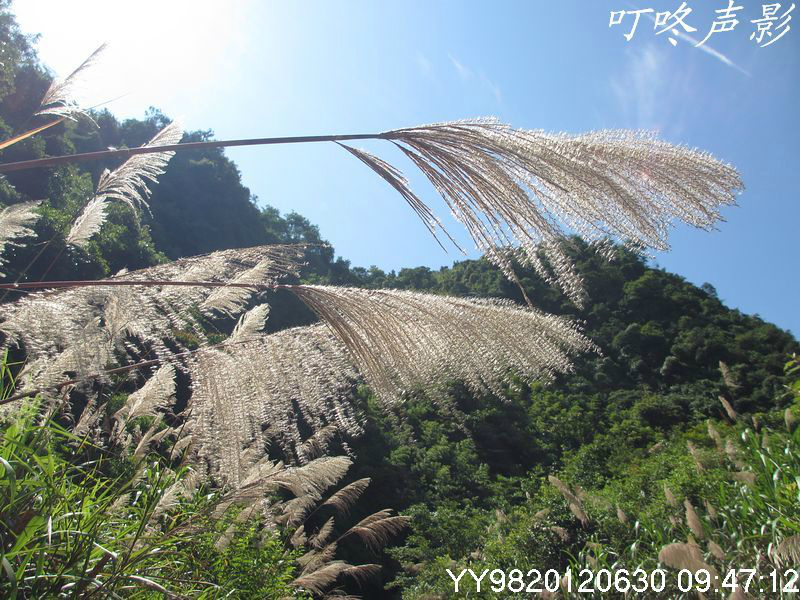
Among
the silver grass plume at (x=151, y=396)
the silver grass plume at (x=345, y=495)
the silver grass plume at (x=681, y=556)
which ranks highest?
the silver grass plume at (x=151, y=396)

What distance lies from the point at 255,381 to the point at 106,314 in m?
0.57

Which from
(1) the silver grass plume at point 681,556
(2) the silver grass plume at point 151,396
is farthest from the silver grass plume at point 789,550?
(2) the silver grass plume at point 151,396

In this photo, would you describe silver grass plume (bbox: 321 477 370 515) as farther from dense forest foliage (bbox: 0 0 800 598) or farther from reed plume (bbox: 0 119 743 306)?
reed plume (bbox: 0 119 743 306)

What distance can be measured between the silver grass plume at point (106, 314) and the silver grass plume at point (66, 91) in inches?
22.7

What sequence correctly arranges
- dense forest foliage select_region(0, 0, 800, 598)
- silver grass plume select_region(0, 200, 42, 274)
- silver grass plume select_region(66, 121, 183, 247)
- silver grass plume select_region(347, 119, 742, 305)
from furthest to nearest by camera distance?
dense forest foliage select_region(0, 0, 800, 598) < silver grass plume select_region(66, 121, 183, 247) < silver grass plume select_region(0, 200, 42, 274) < silver grass plume select_region(347, 119, 742, 305)

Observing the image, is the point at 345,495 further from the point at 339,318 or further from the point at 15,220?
the point at 339,318

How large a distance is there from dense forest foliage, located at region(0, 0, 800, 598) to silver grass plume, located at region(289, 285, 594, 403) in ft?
0.44

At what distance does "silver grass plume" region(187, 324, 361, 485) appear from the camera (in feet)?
4.79

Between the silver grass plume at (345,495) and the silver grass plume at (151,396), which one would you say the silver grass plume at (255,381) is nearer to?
the silver grass plume at (151,396)

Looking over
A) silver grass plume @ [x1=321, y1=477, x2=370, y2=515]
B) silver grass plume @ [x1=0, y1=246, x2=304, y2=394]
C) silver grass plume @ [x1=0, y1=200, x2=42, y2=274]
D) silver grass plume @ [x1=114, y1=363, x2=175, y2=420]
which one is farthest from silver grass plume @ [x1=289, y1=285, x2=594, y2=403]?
silver grass plume @ [x1=321, y1=477, x2=370, y2=515]

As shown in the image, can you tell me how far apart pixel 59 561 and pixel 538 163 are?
193 cm

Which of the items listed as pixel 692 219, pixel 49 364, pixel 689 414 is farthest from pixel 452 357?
pixel 689 414

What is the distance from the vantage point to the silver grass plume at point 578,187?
3.89 ft

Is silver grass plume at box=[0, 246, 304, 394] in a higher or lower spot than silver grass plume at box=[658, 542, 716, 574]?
higher
